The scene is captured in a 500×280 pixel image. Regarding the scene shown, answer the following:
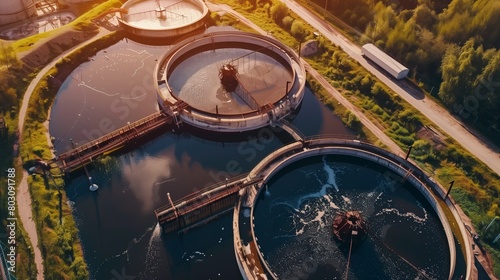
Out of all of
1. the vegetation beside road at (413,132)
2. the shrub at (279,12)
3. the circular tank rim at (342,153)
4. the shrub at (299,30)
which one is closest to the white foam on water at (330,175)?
the circular tank rim at (342,153)

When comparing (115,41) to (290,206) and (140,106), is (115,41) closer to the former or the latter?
(140,106)

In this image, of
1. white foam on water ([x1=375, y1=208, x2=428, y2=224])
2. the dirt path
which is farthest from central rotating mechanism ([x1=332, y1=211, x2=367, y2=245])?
the dirt path

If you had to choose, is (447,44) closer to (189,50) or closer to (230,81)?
(230,81)

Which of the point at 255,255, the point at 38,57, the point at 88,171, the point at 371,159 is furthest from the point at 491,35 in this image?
the point at 38,57

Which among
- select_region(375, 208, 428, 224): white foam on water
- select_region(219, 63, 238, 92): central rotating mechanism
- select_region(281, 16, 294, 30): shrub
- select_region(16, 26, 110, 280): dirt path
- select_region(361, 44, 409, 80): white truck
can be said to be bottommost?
select_region(375, 208, 428, 224): white foam on water

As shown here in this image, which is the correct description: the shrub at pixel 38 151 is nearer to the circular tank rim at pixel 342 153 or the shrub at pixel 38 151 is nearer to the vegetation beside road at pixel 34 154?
the vegetation beside road at pixel 34 154

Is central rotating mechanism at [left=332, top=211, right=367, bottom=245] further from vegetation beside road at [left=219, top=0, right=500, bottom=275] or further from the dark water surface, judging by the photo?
vegetation beside road at [left=219, top=0, right=500, bottom=275]
